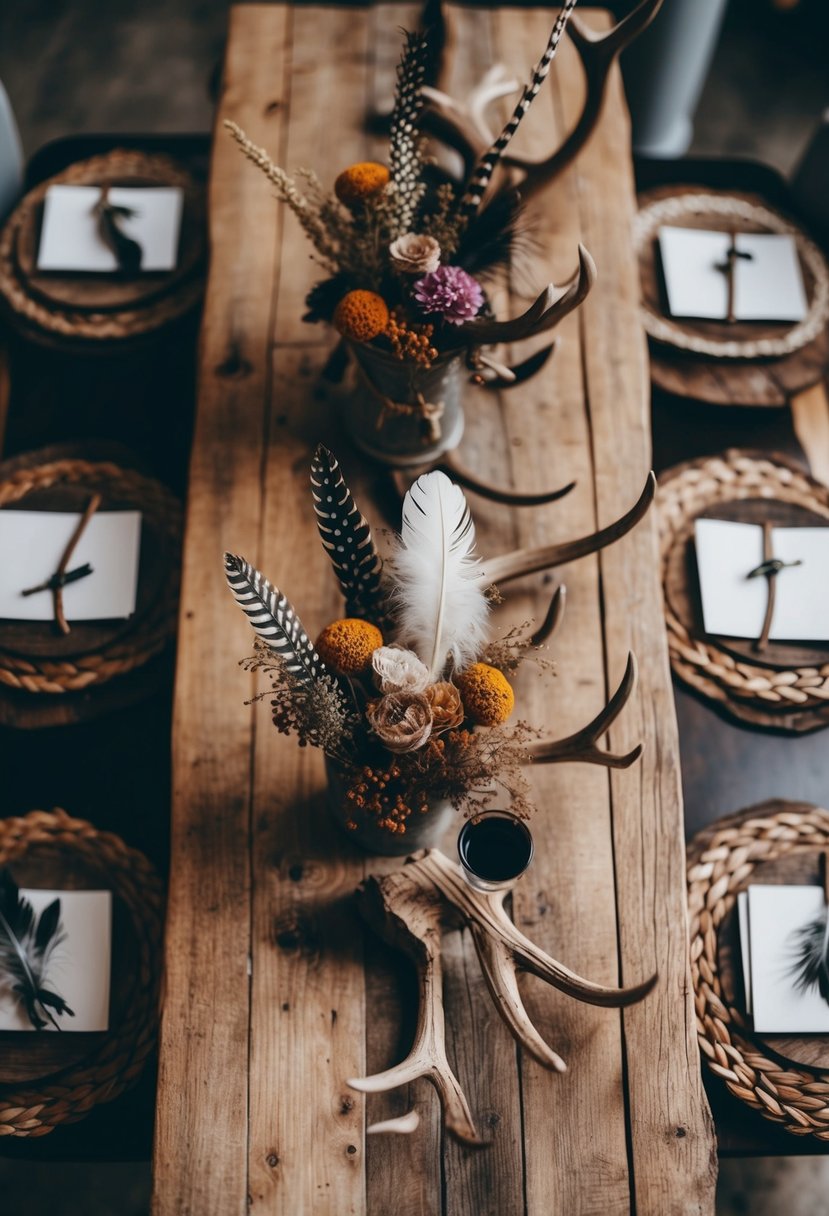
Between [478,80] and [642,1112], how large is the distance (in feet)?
5.38

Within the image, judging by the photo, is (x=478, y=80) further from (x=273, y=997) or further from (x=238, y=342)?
(x=273, y=997)

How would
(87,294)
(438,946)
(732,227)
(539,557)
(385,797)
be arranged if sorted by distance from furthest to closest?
(732,227) → (87,294) → (539,557) → (438,946) → (385,797)

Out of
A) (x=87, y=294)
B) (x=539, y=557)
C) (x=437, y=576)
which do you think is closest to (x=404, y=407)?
(x=539, y=557)

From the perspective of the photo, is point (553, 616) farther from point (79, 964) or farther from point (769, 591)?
point (79, 964)

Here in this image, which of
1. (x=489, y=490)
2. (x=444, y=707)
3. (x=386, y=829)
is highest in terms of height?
(x=489, y=490)

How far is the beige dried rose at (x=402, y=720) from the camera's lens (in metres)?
0.95

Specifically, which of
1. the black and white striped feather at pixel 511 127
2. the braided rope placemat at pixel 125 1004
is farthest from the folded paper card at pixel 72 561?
the black and white striped feather at pixel 511 127

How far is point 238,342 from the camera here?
156cm

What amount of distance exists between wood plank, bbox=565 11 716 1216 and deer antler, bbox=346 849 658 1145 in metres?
0.10

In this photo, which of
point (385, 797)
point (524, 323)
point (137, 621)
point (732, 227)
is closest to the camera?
point (385, 797)

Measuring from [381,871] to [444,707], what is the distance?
1.12 ft

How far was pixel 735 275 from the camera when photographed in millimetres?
1803

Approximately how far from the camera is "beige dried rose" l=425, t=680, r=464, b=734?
0.98 meters

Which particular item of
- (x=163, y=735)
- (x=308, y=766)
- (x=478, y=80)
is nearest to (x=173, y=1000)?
(x=308, y=766)
